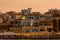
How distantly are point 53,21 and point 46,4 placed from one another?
0.18m

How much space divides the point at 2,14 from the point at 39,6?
0.37m

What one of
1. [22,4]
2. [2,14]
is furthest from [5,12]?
[22,4]

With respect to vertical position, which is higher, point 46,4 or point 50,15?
point 46,4

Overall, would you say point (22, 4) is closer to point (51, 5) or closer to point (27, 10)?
point (27, 10)

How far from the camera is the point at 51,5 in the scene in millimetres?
1422

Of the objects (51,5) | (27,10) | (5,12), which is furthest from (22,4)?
(51,5)

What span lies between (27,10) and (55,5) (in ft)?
0.91

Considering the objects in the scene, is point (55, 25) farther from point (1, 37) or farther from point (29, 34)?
point (1, 37)

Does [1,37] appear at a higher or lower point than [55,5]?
lower

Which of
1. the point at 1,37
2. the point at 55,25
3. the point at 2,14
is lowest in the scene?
the point at 1,37

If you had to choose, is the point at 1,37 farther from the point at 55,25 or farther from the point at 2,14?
the point at 55,25

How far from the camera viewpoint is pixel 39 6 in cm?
144

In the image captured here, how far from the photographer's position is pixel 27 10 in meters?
1.43

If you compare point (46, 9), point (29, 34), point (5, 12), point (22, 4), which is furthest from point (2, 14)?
point (46, 9)
